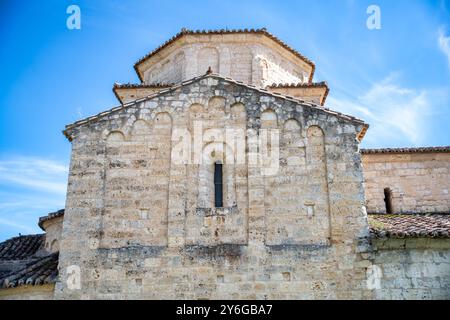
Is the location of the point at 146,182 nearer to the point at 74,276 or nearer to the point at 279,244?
the point at 74,276

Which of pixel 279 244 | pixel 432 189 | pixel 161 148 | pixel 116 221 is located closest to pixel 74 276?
pixel 116 221

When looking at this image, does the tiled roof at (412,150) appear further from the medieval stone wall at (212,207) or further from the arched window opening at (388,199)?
the medieval stone wall at (212,207)

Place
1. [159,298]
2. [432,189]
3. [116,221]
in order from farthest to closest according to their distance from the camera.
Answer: [432,189]
[116,221]
[159,298]

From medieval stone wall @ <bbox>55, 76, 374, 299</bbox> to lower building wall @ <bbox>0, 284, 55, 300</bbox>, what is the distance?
23 centimetres

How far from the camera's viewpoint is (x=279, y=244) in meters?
8.83

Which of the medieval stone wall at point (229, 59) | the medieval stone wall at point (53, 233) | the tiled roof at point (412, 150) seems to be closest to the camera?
the tiled roof at point (412, 150)

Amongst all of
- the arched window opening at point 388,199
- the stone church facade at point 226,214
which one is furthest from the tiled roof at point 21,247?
the arched window opening at point 388,199

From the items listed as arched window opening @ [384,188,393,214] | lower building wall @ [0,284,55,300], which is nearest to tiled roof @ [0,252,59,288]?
lower building wall @ [0,284,55,300]

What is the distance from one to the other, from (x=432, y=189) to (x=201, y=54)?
7334 millimetres

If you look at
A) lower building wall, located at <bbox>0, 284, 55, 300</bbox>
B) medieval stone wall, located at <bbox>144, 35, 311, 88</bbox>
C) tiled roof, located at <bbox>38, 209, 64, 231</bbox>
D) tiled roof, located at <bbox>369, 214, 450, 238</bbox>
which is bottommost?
lower building wall, located at <bbox>0, 284, 55, 300</bbox>

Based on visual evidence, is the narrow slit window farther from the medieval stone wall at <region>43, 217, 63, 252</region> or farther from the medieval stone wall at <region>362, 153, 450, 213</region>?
the medieval stone wall at <region>43, 217, 63, 252</region>

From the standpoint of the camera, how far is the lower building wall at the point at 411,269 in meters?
8.43

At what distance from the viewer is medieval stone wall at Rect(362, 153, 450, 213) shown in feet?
37.9

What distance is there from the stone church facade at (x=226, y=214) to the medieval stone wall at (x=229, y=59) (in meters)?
3.93
